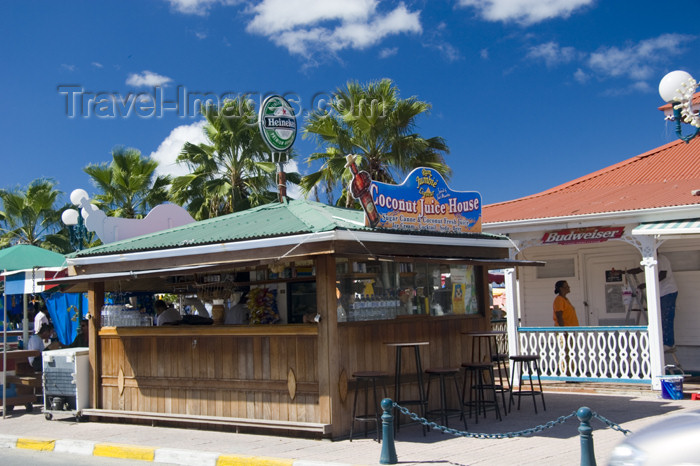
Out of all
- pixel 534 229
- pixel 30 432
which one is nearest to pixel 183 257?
pixel 30 432

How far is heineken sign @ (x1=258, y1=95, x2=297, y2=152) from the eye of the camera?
480 inches

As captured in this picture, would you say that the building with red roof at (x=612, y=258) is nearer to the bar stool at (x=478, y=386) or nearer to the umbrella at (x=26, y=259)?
the bar stool at (x=478, y=386)

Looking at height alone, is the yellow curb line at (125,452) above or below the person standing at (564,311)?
below

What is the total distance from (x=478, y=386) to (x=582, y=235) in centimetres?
447

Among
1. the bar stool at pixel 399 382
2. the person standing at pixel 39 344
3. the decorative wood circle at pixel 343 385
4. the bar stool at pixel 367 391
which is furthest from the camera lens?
the person standing at pixel 39 344

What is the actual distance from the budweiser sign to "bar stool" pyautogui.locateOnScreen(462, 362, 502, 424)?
Result: 140 inches

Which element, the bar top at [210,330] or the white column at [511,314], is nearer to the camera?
the bar top at [210,330]

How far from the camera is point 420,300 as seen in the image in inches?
450

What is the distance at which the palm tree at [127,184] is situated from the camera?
1063 inches

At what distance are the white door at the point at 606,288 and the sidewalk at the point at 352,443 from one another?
359 centimetres

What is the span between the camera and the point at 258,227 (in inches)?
418

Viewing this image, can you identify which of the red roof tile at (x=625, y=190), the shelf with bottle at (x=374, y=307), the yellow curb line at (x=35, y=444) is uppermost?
the red roof tile at (x=625, y=190)

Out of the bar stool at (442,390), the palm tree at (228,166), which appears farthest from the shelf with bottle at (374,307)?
the palm tree at (228,166)

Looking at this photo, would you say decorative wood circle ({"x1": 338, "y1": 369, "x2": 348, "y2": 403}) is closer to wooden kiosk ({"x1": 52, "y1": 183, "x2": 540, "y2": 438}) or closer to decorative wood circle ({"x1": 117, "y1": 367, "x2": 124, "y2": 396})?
wooden kiosk ({"x1": 52, "y1": 183, "x2": 540, "y2": 438})
